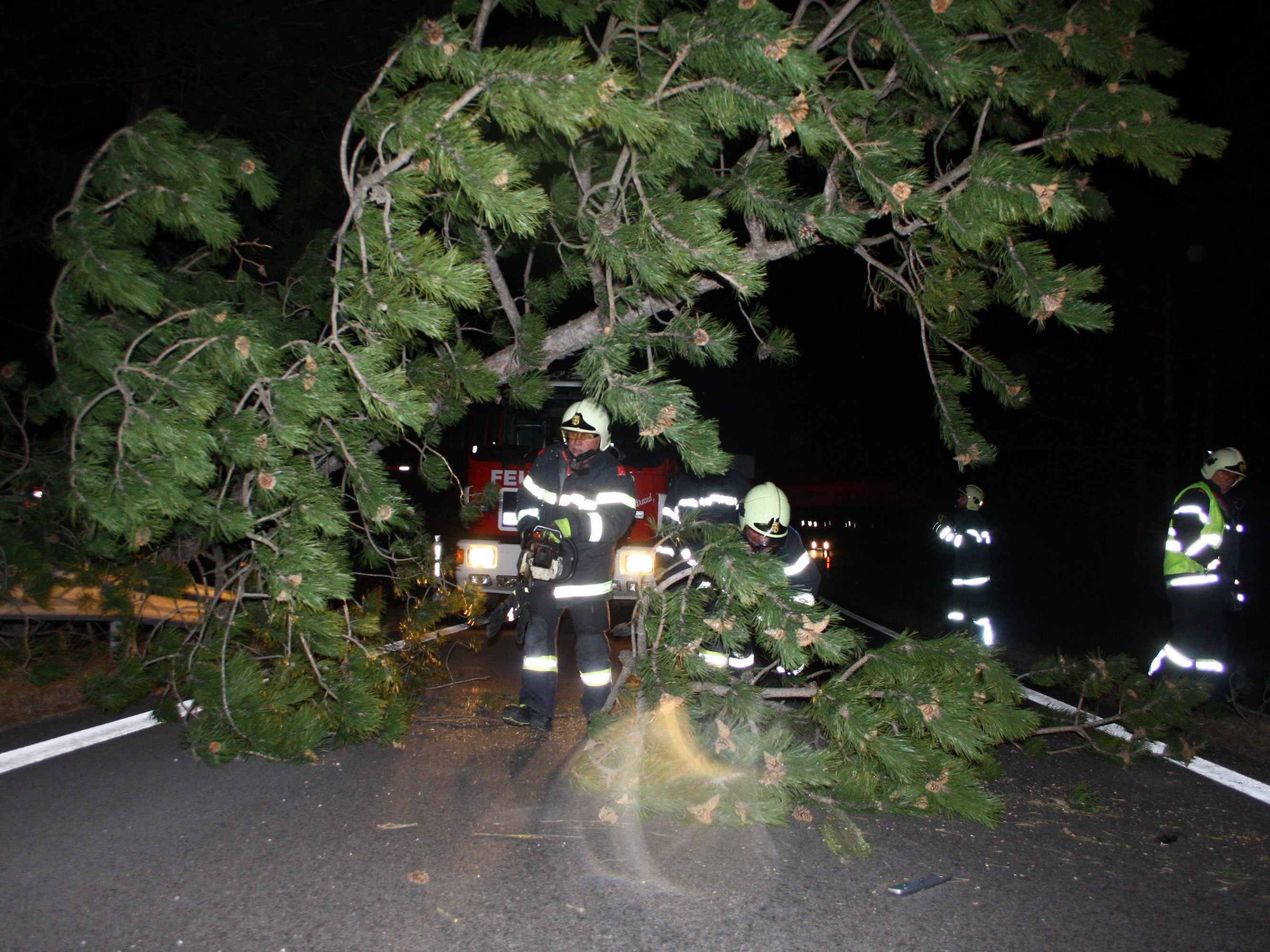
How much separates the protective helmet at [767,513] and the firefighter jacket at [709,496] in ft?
0.99

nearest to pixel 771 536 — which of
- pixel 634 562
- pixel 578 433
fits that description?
pixel 578 433

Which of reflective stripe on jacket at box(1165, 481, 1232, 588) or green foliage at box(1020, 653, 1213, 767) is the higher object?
reflective stripe on jacket at box(1165, 481, 1232, 588)

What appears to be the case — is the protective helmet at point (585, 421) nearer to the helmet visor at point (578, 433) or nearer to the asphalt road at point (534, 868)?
the helmet visor at point (578, 433)

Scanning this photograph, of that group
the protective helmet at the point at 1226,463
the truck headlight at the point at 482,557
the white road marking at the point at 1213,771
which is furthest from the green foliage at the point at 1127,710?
the truck headlight at the point at 482,557

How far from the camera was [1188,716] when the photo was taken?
4.33 m

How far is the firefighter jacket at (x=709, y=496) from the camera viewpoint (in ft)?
18.4

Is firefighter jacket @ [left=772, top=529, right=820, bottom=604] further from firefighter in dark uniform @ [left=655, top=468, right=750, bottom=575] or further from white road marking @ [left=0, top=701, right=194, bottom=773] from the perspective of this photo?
white road marking @ [left=0, top=701, right=194, bottom=773]

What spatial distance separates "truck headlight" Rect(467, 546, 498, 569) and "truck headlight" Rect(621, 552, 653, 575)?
1117 mm

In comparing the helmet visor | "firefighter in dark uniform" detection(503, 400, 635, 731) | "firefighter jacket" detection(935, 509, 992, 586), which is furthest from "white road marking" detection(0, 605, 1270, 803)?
"firefighter jacket" detection(935, 509, 992, 586)

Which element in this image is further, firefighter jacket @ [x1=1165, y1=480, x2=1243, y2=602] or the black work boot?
firefighter jacket @ [x1=1165, y1=480, x2=1243, y2=602]

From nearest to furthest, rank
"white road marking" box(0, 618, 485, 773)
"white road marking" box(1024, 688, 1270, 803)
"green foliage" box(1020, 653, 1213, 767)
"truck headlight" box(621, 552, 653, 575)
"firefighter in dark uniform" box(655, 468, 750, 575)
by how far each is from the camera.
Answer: "white road marking" box(0, 618, 485, 773) < "white road marking" box(1024, 688, 1270, 803) < "green foliage" box(1020, 653, 1213, 767) < "firefighter in dark uniform" box(655, 468, 750, 575) < "truck headlight" box(621, 552, 653, 575)

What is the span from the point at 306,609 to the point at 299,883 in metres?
1.31

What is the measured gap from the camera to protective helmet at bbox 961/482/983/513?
7766 mm

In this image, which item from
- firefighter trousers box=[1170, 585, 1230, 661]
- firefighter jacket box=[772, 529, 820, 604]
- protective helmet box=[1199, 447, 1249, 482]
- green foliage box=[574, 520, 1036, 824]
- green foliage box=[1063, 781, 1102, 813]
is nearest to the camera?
green foliage box=[574, 520, 1036, 824]
